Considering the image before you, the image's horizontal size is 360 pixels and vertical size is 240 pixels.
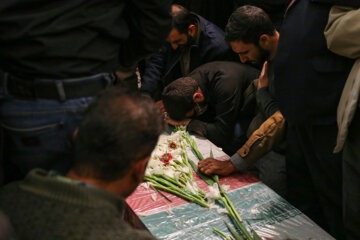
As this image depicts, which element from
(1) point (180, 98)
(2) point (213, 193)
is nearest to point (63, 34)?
(2) point (213, 193)

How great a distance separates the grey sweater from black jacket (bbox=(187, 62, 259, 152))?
1791 millimetres

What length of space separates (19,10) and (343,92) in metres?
1.47

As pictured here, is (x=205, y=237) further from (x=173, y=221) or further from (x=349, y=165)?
(x=349, y=165)

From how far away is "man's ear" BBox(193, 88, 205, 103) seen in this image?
2848 millimetres

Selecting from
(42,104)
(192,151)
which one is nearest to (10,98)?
(42,104)

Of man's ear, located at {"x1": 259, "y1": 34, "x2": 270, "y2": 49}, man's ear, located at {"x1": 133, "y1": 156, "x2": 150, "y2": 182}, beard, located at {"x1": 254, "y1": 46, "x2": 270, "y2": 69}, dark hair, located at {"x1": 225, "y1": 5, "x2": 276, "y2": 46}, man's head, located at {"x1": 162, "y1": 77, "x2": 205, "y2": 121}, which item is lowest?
man's head, located at {"x1": 162, "y1": 77, "x2": 205, "y2": 121}

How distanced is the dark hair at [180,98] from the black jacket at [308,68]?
98 cm

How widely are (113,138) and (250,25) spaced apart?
1.92 m

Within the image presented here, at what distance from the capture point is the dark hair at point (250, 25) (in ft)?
8.32

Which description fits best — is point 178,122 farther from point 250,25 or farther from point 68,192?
point 68,192

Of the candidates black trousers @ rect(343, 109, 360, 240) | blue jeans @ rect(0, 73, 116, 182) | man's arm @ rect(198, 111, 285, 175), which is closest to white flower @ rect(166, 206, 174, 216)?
man's arm @ rect(198, 111, 285, 175)

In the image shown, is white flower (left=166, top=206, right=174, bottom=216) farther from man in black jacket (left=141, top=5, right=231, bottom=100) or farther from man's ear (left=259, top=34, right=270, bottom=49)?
man in black jacket (left=141, top=5, right=231, bottom=100)

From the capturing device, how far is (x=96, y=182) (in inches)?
37.6

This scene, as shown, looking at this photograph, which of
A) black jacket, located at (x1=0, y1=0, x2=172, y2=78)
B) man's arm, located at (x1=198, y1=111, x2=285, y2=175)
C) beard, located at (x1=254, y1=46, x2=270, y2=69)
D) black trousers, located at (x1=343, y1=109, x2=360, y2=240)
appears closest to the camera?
black jacket, located at (x1=0, y1=0, x2=172, y2=78)
